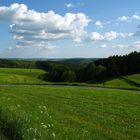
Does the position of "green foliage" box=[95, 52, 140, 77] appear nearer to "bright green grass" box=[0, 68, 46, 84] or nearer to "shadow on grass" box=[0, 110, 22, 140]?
"bright green grass" box=[0, 68, 46, 84]

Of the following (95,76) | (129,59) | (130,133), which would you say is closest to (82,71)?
(95,76)

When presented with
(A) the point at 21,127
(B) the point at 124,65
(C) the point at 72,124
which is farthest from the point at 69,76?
(A) the point at 21,127

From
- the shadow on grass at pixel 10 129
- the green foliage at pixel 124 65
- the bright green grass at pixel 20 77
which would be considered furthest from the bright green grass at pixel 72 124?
the green foliage at pixel 124 65

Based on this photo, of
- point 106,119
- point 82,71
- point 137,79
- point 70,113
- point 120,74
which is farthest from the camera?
point 82,71

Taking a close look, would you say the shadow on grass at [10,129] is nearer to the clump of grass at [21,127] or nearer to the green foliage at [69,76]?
the clump of grass at [21,127]

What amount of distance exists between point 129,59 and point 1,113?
4495 inches

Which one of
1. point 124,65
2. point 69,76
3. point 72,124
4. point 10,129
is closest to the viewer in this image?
point 10,129

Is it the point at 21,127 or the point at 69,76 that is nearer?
the point at 21,127

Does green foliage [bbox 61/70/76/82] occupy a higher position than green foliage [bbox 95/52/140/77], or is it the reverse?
green foliage [bbox 95/52/140/77]

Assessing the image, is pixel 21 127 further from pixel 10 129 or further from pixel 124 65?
pixel 124 65

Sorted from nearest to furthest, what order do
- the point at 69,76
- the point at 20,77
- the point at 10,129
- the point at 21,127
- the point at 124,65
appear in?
the point at 21,127 < the point at 10,129 < the point at 124,65 < the point at 69,76 < the point at 20,77

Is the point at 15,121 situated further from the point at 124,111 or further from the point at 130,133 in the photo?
the point at 124,111

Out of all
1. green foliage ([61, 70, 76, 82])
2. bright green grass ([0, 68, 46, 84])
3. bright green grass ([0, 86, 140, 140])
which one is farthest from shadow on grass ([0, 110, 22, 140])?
green foliage ([61, 70, 76, 82])

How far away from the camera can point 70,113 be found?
74.4 feet
